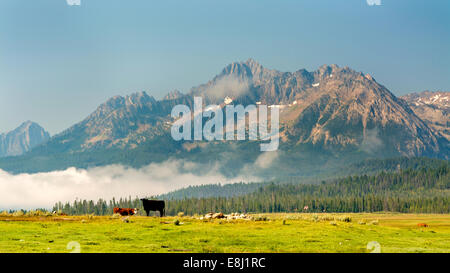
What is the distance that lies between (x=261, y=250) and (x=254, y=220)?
29294 mm

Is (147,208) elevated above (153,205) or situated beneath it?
situated beneath

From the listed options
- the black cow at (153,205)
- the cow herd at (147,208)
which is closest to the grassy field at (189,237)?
the cow herd at (147,208)

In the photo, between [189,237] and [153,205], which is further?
[153,205]

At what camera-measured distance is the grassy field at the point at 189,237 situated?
4375 centimetres

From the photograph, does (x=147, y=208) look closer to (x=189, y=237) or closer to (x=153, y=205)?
(x=153, y=205)

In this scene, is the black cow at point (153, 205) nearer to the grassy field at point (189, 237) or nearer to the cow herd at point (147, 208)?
→ the cow herd at point (147, 208)

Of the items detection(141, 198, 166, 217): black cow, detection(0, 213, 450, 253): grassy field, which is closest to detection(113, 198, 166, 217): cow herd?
detection(141, 198, 166, 217): black cow

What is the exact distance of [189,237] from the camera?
170ft

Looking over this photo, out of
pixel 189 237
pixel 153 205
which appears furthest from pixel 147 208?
pixel 189 237

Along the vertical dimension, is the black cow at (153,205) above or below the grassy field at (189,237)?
above
